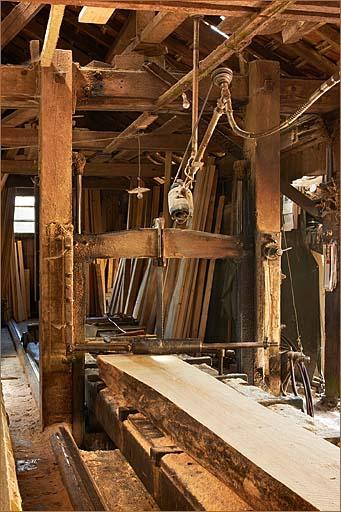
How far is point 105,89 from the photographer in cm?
457

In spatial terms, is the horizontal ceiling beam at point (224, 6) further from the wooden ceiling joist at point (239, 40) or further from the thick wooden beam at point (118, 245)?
the thick wooden beam at point (118, 245)

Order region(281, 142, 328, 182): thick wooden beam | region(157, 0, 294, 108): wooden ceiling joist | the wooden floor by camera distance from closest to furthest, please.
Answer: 1. region(157, 0, 294, 108): wooden ceiling joist
2. the wooden floor
3. region(281, 142, 328, 182): thick wooden beam

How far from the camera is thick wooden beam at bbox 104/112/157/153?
5.38 metres

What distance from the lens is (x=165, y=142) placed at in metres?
7.02

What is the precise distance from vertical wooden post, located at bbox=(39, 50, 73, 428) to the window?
7.88 meters

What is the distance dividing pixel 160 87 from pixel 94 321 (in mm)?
3426

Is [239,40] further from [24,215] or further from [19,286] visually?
[24,215]

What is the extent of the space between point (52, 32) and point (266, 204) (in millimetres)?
2011

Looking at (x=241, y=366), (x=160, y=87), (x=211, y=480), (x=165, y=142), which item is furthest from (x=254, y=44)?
(x=211, y=480)

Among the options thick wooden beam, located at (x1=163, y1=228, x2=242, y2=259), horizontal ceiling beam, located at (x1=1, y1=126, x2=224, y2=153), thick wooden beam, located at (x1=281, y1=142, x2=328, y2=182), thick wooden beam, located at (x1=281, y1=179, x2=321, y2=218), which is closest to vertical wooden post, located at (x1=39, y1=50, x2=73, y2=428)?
thick wooden beam, located at (x1=163, y1=228, x2=242, y2=259)

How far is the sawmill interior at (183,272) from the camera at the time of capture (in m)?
2.67

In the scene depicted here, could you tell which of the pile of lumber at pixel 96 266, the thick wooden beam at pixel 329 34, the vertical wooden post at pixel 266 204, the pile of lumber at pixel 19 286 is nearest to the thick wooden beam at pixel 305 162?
the thick wooden beam at pixel 329 34

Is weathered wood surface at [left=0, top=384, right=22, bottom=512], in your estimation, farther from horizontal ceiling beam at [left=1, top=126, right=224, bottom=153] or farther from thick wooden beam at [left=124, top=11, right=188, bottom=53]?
horizontal ceiling beam at [left=1, top=126, right=224, bottom=153]

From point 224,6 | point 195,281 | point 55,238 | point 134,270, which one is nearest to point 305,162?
point 195,281
